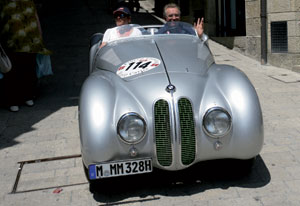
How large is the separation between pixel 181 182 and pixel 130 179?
483mm

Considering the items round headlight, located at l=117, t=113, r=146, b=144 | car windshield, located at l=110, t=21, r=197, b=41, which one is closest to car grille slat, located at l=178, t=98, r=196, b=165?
round headlight, located at l=117, t=113, r=146, b=144

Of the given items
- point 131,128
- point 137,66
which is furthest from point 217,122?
point 137,66

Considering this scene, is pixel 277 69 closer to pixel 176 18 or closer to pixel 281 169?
pixel 176 18

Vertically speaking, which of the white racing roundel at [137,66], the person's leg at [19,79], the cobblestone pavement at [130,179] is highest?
the white racing roundel at [137,66]

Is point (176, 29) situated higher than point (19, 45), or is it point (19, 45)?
point (176, 29)

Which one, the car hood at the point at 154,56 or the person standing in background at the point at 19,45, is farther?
the person standing in background at the point at 19,45

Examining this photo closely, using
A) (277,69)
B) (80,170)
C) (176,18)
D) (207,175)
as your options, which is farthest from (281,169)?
(277,69)

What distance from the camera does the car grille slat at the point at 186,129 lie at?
3.68 m

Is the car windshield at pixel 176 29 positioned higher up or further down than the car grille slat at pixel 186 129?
higher up

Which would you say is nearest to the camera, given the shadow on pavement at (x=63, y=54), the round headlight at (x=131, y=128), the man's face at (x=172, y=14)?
the round headlight at (x=131, y=128)

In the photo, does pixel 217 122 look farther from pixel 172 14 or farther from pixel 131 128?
pixel 172 14

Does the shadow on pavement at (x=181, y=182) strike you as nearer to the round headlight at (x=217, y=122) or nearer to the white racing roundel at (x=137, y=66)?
the round headlight at (x=217, y=122)

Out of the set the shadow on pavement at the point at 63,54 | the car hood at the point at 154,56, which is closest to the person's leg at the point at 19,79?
the shadow on pavement at the point at 63,54

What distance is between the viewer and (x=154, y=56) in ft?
14.3
